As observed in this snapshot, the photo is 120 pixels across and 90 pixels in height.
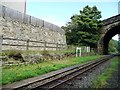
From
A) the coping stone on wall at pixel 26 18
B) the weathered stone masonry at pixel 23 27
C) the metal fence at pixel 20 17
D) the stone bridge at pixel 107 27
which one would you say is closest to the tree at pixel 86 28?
the stone bridge at pixel 107 27

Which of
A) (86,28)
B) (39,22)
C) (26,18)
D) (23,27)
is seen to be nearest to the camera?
(23,27)

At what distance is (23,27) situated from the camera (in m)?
21.5

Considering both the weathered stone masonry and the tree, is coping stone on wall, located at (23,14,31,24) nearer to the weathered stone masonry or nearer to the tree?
the weathered stone masonry

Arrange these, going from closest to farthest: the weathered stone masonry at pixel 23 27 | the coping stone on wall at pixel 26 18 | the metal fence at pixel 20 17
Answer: the weathered stone masonry at pixel 23 27
the metal fence at pixel 20 17
the coping stone on wall at pixel 26 18

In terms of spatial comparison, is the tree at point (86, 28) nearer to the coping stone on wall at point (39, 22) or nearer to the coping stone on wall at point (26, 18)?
the coping stone on wall at point (39, 22)

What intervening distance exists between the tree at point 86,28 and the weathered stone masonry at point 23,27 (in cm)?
924

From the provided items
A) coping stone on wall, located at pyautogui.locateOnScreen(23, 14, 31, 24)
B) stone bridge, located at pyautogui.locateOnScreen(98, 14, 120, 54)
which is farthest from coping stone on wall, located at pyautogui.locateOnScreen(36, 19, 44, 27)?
stone bridge, located at pyautogui.locateOnScreen(98, 14, 120, 54)

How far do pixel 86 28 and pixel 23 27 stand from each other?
2035cm

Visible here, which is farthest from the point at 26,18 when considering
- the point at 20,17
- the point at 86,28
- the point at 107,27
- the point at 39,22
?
the point at 107,27

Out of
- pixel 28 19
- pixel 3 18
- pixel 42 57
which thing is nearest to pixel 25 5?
pixel 28 19

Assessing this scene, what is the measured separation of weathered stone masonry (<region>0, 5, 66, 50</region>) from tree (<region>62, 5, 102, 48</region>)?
9.24m

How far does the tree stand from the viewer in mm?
39331

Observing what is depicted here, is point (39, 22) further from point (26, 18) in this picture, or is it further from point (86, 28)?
point (86, 28)

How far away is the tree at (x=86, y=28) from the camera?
129ft
